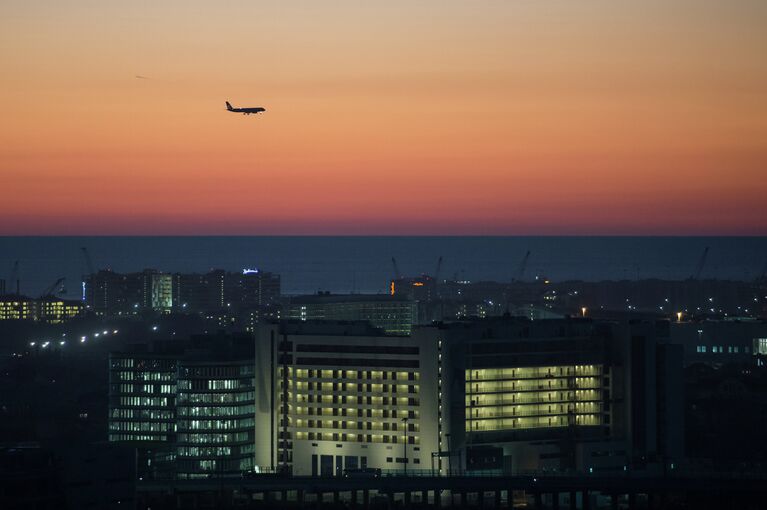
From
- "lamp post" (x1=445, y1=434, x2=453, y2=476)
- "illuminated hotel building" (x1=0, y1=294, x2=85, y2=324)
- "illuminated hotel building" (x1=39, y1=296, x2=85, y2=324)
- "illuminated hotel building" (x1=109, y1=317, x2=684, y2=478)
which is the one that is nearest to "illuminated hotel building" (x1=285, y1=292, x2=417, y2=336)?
"illuminated hotel building" (x1=39, y1=296, x2=85, y2=324)

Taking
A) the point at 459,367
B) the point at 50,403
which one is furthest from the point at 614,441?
the point at 50,403

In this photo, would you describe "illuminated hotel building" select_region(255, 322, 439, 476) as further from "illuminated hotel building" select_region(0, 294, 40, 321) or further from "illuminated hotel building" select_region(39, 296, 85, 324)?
"illuminated hotel building" select_region(0, 294, 40, 321)

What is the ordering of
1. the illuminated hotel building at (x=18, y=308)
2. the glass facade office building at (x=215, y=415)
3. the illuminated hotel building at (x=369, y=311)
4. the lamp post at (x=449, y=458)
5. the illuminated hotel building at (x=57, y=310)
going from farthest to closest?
the illuminated hotel building at (x=18, y=308)
the illuminated hotel building at (x=57, y=310)
the illuminated hotel building at (x=369, y=311)
the glass facade office building at (x=215, y=415)
the lamp post at (x=449, y=458)

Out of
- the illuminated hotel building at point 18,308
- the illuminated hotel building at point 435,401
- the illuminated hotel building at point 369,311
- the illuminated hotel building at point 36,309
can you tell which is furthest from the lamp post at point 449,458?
the illuminated hotel building at point 18,308

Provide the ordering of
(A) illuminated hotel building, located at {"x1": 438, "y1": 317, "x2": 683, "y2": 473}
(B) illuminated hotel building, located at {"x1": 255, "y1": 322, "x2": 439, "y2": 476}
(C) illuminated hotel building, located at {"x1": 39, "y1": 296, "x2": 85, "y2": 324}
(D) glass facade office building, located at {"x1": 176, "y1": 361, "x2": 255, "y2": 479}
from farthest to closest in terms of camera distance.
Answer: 1. (C) illuminated hotel building, located at {"x1": 39, "y1": 296, "x2": 85, "y2": 324}
2. (D) glass facade office building, located at {"x1": 176, "y1": 361, "x2": 255, "y2": 479}
3. (A) illuminated hotel building, located at {"x1": 438, "y1": 317, "x2": 683, "y2": 473}
4. (B) illuminated hotel building, located at {"x1": 255, "y1": 322, "x2": 439, "y2": 476}

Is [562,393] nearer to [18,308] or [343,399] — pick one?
[343,399]

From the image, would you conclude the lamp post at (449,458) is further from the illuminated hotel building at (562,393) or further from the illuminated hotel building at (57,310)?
the illuminated hotel building at (57,310)
